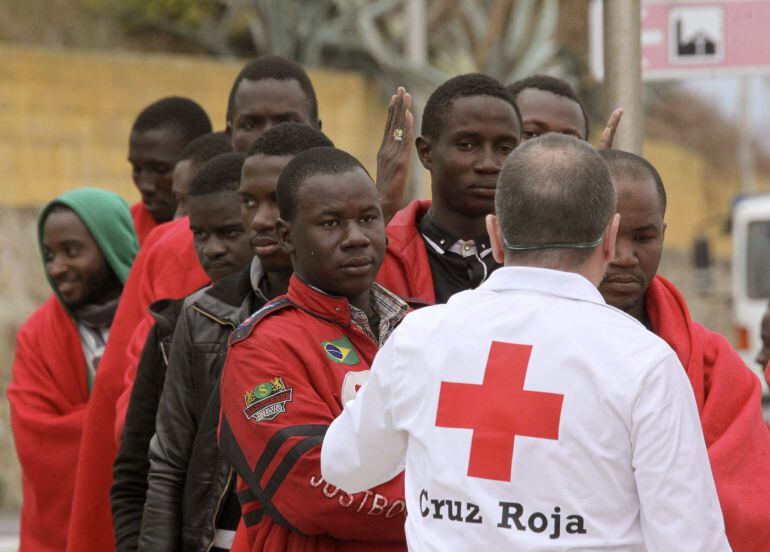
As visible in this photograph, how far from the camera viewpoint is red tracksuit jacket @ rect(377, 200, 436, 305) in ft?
13.6

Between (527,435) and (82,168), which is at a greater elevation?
(527,435)

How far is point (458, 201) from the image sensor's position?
165 inches

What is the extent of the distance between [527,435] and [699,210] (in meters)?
22.3

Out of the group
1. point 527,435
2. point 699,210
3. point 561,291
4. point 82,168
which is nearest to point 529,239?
point 561,291

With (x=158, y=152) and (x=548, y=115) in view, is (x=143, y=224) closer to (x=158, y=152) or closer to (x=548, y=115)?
(x=158, y=152)

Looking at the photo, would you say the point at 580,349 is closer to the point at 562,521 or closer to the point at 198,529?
the point at 562,521

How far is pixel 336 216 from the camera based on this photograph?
3.71m

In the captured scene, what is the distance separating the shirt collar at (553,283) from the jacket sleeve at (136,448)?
171cm

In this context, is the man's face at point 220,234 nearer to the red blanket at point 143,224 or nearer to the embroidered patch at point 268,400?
the embroidered patch at point 268,400

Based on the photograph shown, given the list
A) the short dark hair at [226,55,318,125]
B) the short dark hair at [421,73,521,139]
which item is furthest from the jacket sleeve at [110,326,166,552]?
the short dark hair at [226,55,318,125]

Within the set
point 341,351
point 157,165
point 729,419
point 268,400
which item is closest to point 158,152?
point 157,165

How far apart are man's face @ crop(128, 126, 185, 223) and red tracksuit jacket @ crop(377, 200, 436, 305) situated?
6.08 feet

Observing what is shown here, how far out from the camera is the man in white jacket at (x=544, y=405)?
2711 millimetres

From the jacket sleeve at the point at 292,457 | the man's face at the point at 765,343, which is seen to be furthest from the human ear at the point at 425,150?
the man's face at the point at 765,343
